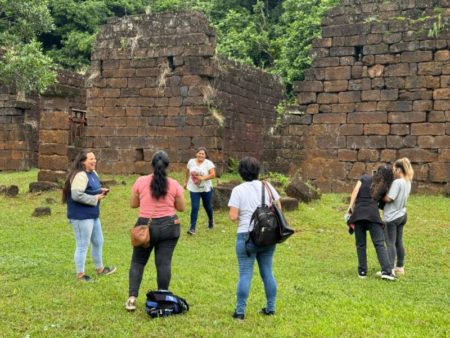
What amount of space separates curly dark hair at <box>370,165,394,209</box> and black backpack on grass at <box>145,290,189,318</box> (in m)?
3.05

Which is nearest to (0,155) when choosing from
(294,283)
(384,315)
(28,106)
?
(28,106)

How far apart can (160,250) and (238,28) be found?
28561mm

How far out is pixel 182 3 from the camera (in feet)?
117

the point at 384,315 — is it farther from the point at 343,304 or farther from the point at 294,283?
the point at 294,283

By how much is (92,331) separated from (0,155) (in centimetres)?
1786

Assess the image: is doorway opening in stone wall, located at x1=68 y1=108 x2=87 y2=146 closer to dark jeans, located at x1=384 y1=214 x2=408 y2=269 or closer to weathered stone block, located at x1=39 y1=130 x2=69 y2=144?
weathered stone block, located at x1=39 y1=130 x2=69 y2=144

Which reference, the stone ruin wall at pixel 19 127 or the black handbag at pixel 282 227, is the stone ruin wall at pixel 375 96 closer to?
the black handbag at pixel 282 227

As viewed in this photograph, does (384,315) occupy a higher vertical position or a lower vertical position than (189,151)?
lower

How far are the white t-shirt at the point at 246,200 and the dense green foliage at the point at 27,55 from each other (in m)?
11.2

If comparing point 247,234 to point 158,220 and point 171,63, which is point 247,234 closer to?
point 158,220

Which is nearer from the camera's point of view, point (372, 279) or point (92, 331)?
point (92, 331)

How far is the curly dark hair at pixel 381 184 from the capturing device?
743 centimetres

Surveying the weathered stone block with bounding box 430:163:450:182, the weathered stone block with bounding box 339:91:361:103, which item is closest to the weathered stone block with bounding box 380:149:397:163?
the weathered stone block with bounding box 430:163:450:182

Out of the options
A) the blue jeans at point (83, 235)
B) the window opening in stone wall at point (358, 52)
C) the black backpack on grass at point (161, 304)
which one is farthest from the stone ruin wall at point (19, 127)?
the black backpack on grass at point (161, 304)
